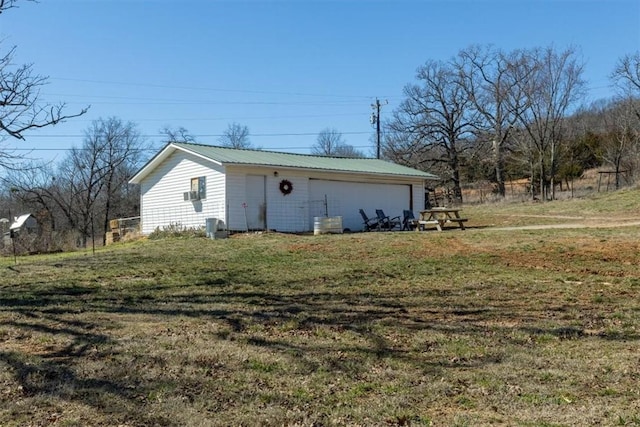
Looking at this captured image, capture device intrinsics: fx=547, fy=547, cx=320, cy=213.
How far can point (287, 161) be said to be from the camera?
2003cm

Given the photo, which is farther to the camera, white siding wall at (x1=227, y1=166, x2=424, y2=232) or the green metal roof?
the green metal roof

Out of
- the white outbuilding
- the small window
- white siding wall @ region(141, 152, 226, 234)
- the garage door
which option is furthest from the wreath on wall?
the small window

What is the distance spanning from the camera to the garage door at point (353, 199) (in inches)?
785

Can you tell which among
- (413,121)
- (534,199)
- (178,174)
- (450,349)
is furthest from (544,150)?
(450,349)

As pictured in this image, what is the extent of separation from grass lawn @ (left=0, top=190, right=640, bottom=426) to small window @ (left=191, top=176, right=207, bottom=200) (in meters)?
8.75

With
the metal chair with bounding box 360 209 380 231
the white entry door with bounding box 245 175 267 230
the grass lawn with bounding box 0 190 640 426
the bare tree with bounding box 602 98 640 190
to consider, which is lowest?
the grass lawn with bounding box 0 190 640 426

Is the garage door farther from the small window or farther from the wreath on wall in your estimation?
the small window

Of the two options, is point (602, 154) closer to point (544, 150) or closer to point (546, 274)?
point (544, 150)

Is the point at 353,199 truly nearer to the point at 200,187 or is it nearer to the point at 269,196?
the point at 269,196

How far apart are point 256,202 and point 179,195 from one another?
345 centimetres

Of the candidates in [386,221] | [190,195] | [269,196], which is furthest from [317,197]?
[190,195]

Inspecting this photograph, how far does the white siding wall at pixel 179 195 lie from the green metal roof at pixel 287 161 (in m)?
0.39

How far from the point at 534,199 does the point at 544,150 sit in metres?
4.33

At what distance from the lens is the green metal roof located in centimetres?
1838
